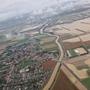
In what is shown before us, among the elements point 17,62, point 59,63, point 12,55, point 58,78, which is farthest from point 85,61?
point 12,55

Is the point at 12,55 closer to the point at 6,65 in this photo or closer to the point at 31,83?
the point at 6,65

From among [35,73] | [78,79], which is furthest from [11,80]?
[78,79]

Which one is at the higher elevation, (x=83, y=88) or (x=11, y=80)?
(x=83, y=88)

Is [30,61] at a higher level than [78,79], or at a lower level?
lower

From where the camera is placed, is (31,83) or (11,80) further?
(11,80)

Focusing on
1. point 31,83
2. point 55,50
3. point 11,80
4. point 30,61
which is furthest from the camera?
point 55,50

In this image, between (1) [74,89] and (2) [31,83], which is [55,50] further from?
(1) [74,89]

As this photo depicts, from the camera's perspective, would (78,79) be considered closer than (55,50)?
Yes

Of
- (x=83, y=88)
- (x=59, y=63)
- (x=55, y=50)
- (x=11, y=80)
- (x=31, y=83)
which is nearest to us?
(x=83, y=88)

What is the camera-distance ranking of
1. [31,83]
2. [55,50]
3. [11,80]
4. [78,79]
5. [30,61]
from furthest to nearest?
[55,50] < [30,61] < [11,80] < [31,83] < [78,79]
